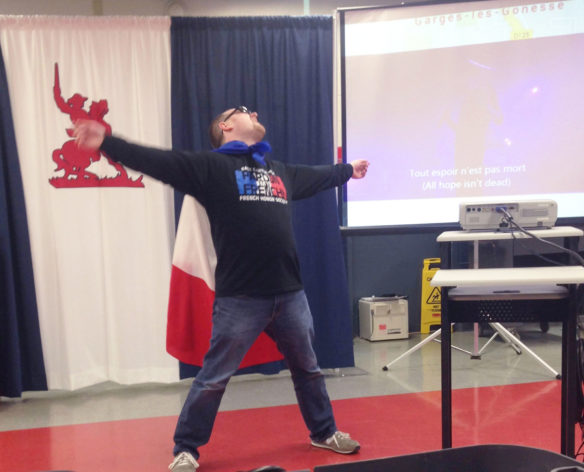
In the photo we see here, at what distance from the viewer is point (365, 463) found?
984mm

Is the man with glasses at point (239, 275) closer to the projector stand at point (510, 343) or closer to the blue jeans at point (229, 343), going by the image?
the blue jeans at point (229, 343)

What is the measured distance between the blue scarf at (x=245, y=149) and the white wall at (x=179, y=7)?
2510 mm

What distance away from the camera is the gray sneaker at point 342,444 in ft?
7.96

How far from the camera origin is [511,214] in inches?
112

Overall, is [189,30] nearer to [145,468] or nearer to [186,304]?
[186,304]

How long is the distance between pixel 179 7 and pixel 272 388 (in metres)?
3.01

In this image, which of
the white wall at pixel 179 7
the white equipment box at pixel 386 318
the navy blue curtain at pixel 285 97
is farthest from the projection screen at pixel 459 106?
the white equipment box at pixel 386 318

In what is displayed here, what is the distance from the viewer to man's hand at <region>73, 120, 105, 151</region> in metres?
1.84

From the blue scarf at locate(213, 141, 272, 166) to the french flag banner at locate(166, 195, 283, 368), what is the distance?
96cm

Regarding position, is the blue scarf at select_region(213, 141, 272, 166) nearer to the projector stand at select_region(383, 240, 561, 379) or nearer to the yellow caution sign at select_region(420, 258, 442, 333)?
the projector stand at select_region(383, 240, 561, 379)

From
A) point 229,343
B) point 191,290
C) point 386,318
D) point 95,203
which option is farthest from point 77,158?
point 386,318

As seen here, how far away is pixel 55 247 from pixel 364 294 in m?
2.72

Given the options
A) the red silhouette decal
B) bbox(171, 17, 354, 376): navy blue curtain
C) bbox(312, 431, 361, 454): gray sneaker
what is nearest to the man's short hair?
bbox(171, 17, 354, 376): navy blue curtain

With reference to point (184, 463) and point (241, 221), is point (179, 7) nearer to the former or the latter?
point (241, 221)
